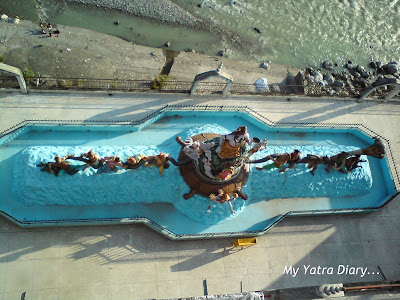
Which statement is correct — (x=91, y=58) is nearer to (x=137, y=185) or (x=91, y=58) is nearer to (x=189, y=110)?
(x=189, y=110)

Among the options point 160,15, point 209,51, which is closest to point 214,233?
point 209,51

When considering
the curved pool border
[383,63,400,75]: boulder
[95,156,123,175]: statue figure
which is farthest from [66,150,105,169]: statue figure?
[383,63,400,75]: boulder

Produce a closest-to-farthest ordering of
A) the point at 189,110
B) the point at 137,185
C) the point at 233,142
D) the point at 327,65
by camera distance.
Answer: the point at 233,142, the point at 137,185, the point at 189,110, the point at 327,65

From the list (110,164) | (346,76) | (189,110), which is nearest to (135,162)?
(110,164)

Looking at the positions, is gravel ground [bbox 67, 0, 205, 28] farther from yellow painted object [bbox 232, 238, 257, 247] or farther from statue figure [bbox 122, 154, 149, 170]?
yellow painted object [bbox 232, 238, 257, 247]

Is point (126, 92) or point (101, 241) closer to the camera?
point (101, 241)

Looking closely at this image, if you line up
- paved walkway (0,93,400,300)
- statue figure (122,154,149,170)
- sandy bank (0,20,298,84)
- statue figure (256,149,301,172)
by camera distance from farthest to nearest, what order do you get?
sandy bank (0,20,298,84) → statue figure (256,149,301,172) → paved walkway (0,93,400,300) → statue figure (122,154,149,170)

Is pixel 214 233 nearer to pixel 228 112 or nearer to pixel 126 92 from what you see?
pixel 228 112
